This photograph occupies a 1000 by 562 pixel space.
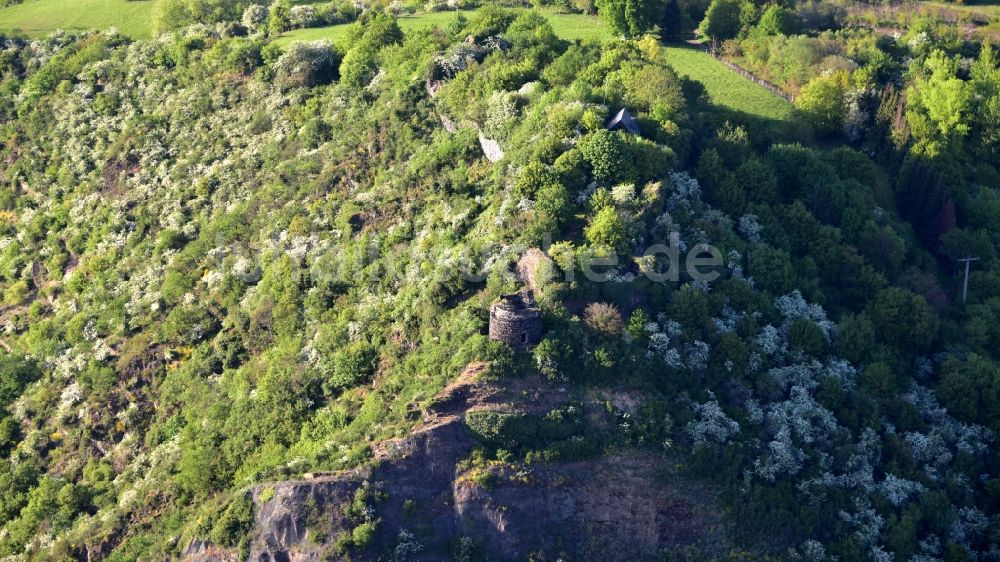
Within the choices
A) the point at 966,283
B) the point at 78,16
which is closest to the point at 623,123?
the point at 966,283

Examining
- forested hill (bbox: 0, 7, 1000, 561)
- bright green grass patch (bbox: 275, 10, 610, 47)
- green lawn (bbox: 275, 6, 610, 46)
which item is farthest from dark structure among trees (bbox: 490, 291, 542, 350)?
green lawn (bbox: 275, 6, 610, 46)

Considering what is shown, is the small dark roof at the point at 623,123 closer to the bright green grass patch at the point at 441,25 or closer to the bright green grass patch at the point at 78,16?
the bright green grass patch at the point at 441,25

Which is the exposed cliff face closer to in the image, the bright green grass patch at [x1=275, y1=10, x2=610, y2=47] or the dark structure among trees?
the dark structure among trees

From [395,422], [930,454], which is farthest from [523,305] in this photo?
[930,454]

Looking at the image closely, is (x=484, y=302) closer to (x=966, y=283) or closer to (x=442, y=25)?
(x=966, y=283)

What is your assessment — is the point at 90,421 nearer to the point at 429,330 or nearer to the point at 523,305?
the point at 429,330

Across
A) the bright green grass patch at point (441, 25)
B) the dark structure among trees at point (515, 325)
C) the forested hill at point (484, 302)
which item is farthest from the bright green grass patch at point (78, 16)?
the dark structure among trees at point (515, 325)
